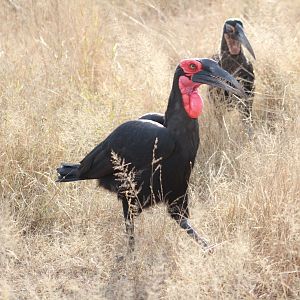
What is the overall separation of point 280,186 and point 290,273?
0.46 metres

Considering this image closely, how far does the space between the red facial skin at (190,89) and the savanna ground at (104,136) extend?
46cm

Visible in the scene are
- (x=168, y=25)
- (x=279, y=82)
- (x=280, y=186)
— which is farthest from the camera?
(x=168, y=25)

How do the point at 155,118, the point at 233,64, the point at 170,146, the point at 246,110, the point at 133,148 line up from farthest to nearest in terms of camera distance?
the point at 233,64
the point at 246,110
the point at 155,118
the point at 133,148
the point at 170,146

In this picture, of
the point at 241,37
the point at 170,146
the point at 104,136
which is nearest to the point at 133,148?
the point at 170,146

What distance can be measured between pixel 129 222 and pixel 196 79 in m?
0.80

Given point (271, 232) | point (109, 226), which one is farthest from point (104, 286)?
point (271, 232)

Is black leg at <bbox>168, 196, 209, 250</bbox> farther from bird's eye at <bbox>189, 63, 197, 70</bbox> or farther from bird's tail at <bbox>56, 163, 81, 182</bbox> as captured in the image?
bird's eye at <bbox>189, 63, 197, 70</bbox>

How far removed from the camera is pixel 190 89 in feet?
11.7

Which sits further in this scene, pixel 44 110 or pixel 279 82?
pixel 279 82

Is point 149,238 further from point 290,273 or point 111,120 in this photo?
point 111,120

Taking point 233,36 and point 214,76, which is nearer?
point 214,76

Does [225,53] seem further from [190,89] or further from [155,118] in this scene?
[190,89]

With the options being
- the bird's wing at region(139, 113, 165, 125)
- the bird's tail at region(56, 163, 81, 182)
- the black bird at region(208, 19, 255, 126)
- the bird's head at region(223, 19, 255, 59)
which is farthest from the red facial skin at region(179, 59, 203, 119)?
the bird's head at region(223, 19, 255, 59)

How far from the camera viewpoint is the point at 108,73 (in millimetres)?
5582
